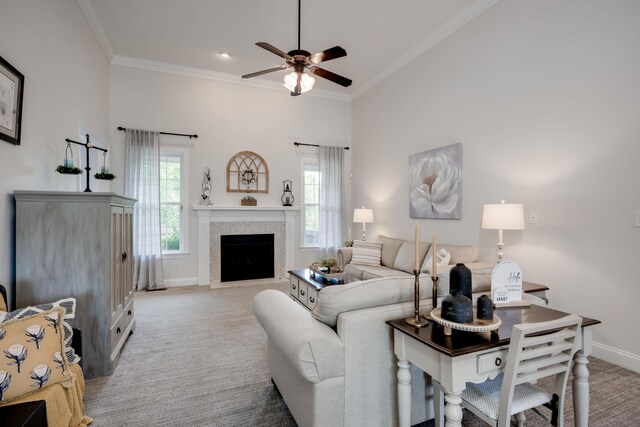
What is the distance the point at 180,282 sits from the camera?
205 inches

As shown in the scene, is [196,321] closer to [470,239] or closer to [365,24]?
[470,239]

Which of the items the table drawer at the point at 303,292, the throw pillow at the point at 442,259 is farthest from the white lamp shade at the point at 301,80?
the throw pillow at the point at 442,259

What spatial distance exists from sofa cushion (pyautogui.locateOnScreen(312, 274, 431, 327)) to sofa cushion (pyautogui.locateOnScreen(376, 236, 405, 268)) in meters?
2.91

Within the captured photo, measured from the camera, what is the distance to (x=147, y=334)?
125 inches

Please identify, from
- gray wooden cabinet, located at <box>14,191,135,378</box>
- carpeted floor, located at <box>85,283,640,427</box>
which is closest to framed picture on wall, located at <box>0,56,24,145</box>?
gray wooden cabinet, located at <box>14,191,135,378</box>

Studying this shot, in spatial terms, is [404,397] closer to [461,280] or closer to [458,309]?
[458,309]

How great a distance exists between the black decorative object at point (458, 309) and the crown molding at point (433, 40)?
370 centimetres

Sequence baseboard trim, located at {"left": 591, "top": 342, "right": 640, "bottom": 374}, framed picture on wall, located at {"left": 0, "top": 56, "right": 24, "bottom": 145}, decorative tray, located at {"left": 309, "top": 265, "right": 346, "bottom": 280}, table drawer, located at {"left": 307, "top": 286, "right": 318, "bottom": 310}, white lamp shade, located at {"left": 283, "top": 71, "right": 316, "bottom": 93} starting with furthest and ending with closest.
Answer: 1. decorative tray, located at {"left": 309, "top": 265, "right": 346, "bottom": 280}
2. table drawer, located at {"left": 307, "top": 286, "right": 318, "bottom": 310}
3. white lamp shade, located at {"left": 283, "top": 71, "right": 316, "bottom": 93}
4. baseboard trim, located at {"left": 591, "top": 342, "right": 640, "bottom": 374}
5. framed picture on wall, located at {"left": 0, "top": 56, "right": 24, "bottom": 145}

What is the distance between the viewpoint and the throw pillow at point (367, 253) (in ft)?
15.5

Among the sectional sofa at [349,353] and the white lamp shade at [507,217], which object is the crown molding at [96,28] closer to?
the sectional sofa at [349,353]

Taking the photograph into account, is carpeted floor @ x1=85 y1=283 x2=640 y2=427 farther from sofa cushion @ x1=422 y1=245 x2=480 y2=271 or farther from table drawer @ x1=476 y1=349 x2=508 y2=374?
sofa cushion @ x1=422 y1=245 x2=480 y2=271

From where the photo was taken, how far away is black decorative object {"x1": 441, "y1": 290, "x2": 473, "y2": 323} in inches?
53.1

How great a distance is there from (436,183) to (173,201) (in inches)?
168

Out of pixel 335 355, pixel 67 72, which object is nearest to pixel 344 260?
pixel 335 355
